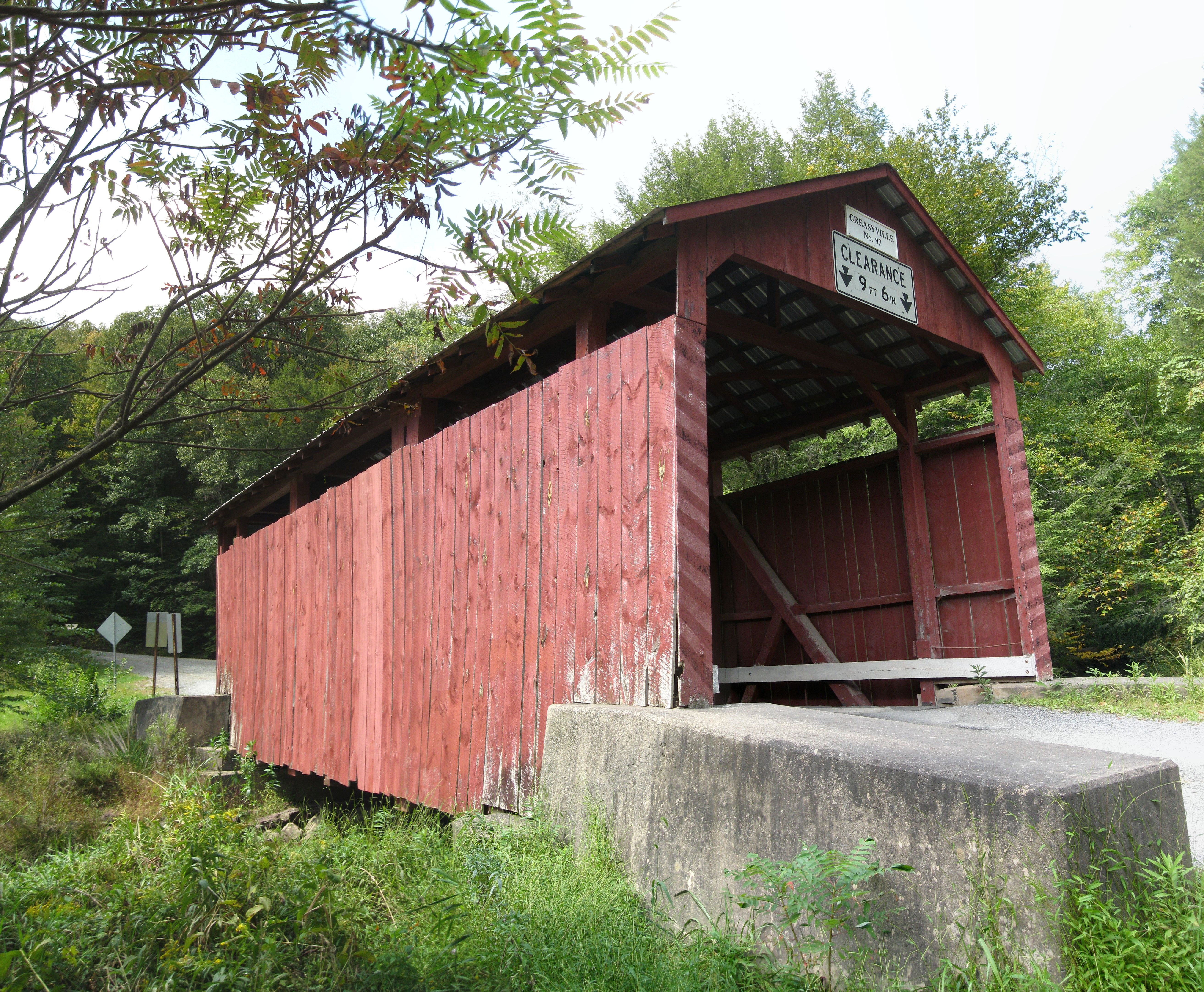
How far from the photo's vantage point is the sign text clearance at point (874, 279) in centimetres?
556

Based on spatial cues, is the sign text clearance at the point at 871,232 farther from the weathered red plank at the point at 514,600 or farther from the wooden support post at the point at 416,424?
the wooden support post at the point at 416,424

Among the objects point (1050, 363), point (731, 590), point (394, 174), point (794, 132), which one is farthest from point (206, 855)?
point (794, 132)

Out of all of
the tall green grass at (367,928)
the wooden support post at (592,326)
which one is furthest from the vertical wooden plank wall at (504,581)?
the tall green grass at (367,928)

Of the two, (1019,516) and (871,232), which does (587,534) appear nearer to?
(871,232)

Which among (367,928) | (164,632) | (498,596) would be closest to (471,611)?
(498,596)

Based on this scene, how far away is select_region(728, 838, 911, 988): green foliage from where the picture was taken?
2281mm

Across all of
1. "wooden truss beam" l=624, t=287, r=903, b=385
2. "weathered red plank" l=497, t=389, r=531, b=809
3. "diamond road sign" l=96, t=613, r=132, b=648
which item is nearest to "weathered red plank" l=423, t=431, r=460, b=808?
"weathered red plank" l=497, t=389, r=531, b=809

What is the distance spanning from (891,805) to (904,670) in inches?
189

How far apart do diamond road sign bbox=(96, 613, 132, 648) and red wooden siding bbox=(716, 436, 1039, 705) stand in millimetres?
12639

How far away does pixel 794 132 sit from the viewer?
22812mm

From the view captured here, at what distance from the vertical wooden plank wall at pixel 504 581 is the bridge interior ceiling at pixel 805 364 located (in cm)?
148

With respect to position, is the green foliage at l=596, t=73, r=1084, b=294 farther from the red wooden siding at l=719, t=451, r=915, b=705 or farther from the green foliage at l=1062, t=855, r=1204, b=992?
the green foliage at l=1062, t=855, r=1204, b=992

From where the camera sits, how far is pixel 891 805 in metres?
2.41

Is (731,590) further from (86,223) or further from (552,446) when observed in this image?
(86,223)
